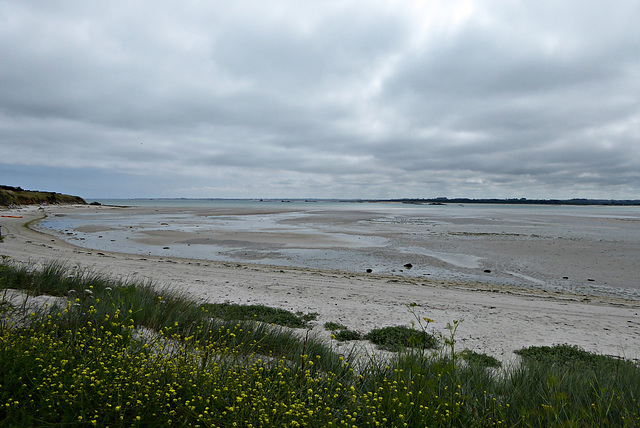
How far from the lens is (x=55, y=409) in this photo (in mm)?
2695

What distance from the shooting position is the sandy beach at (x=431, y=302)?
813 cm

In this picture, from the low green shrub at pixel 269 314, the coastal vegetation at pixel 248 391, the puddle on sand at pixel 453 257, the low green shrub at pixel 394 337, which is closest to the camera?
the coastal vegetation at pixel 248 391

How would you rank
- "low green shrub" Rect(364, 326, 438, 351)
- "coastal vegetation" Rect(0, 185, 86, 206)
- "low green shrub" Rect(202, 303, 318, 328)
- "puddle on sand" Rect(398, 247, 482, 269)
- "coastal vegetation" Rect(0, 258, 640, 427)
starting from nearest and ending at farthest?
"coastal vegetation" Rect(0, 258, 640, 427) → "low green shrub" Rect(364, 326, 438, 351) → "low green shrub" Rect(202, 303, 318, 328) → "puddle on sand" Rect(398, 247, 482, 269) → "coastal vegetation" Rect(0, 185, 86, 206)

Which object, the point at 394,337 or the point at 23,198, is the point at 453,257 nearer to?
the point at 394,337

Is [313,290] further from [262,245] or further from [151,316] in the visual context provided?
[262,245]

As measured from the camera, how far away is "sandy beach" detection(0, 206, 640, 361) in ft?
26.7

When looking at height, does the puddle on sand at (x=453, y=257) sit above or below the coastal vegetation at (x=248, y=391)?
below

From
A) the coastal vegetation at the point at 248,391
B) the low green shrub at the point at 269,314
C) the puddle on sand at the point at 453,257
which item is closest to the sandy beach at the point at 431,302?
the low green shrub at the point at 269,314

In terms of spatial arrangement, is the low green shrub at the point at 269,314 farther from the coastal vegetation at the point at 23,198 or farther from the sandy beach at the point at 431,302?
the coastal vegetation at the point at 23,198

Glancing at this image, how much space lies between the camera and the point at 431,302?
10984mm

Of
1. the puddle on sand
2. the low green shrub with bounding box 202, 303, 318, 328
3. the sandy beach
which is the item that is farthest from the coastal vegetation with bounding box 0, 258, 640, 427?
the puddle on sand

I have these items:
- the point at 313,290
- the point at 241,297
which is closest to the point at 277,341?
the point at 241,297

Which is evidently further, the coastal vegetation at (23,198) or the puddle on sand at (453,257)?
the coastal vegetation at (23,198)

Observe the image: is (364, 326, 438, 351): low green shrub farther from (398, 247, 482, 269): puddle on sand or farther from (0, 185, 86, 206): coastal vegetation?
(0, 185, 86, 206): coastal vegetation
